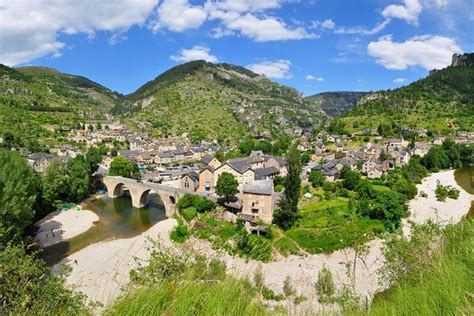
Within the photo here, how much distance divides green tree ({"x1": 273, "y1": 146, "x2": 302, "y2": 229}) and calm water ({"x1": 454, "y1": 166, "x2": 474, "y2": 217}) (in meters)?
29.3

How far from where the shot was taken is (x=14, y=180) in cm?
2475

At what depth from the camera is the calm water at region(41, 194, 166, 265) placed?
30.5 metres

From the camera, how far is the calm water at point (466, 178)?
54.2m

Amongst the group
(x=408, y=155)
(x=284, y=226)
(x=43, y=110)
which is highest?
(x=43, y=110)

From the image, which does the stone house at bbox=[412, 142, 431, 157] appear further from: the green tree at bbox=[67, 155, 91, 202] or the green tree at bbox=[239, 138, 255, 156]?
the green tree at bbox=[67, 155, 91, 202]

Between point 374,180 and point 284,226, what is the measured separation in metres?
27.1

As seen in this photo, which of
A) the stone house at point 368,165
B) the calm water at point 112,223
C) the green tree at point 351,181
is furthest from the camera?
the stone house at point 368,165

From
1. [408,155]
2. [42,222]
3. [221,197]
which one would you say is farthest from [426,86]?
[42,222]

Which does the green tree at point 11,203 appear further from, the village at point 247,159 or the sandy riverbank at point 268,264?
the village at point 247,159

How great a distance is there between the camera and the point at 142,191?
4684 cm

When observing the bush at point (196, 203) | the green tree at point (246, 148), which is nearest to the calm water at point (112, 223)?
the bush at point (196, 203)

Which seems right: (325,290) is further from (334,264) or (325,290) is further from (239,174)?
(239,174)

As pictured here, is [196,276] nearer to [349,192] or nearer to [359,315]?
[359,315]

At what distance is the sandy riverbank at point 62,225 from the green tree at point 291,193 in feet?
74.2
